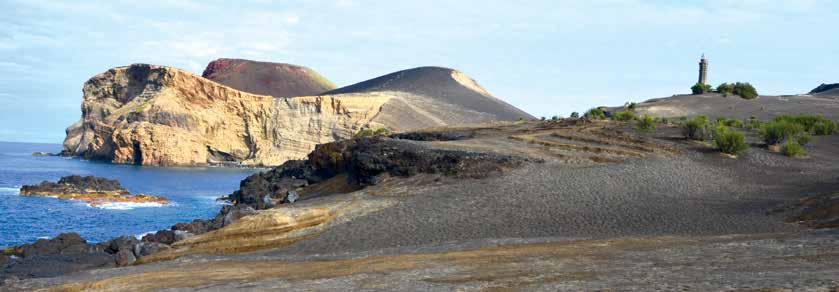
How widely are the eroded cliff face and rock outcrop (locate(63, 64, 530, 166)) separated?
0.12 meters

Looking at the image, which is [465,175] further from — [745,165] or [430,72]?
[430,72]

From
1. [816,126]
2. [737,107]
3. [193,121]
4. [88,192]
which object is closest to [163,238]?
[88,192]

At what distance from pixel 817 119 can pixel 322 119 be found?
74.2 metres

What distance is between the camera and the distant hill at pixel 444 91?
137550mm

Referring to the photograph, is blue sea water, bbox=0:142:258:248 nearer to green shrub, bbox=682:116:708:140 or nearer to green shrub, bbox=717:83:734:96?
green shrub, bbox=682:116:708:140

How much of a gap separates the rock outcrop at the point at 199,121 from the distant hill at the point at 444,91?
15.2 m

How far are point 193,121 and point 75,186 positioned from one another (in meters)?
50.2

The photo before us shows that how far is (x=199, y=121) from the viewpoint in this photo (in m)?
98.4

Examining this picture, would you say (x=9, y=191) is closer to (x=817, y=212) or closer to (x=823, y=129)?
(x=817, y=212)

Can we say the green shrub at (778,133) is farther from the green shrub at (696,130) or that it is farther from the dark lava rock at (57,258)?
the dark lava rock at (57,258)

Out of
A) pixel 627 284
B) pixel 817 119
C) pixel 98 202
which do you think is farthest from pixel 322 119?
pixel 627 284

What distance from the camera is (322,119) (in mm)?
107312

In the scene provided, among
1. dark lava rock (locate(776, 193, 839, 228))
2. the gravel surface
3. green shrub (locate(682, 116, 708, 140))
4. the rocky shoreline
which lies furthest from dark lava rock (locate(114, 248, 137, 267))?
green shrub (locate(682, 116, 708, 140))

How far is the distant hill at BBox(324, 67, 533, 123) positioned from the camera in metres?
138
